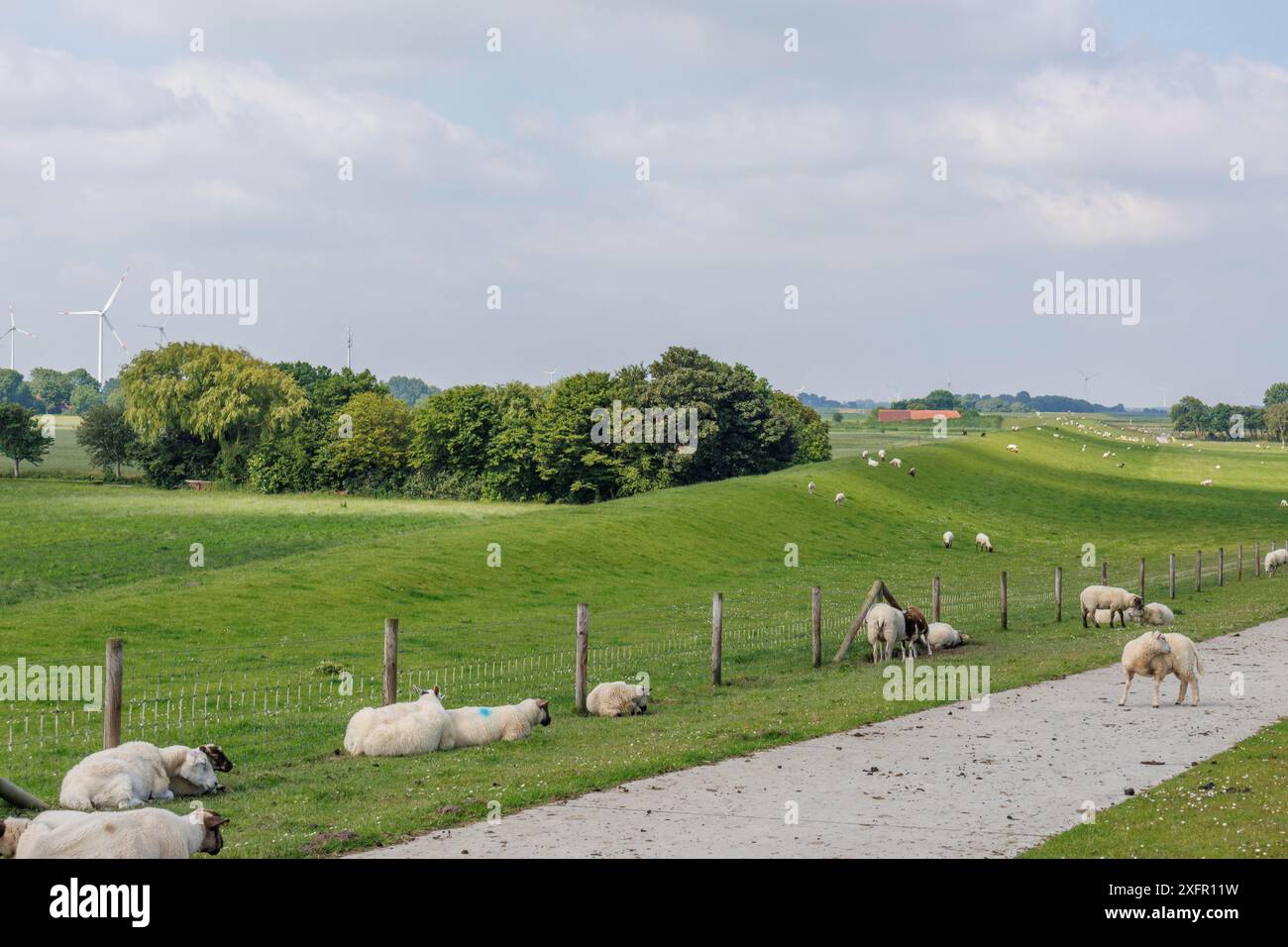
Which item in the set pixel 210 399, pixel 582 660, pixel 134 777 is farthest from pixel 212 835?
pixel 210 399

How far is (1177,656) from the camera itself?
23969mm

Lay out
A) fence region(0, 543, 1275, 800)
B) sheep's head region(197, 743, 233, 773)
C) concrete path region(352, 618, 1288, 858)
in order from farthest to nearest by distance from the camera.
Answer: fence region(0, 543, 1275, 800) < sheep's head region(197, 743, 233, 773) < concrete path region(352, 618, 1288, 858)

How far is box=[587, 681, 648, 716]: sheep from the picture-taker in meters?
24.4

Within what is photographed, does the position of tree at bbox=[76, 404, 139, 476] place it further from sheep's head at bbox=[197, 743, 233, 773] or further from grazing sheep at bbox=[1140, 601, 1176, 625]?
sheep's head at bbox=[197, 743, 233, 773]

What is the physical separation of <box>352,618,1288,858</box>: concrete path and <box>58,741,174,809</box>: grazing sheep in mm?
4225

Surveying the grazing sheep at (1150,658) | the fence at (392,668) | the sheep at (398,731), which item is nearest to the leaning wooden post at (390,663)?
the fence at (392,668)

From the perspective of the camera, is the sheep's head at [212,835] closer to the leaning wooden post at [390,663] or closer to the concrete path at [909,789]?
the concrete path at [909,789]

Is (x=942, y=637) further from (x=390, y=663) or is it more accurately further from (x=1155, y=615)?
(x=390, y=663)

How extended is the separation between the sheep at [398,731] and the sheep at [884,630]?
15.8 m

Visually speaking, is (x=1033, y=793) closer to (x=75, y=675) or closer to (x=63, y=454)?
(x=75, y=675)

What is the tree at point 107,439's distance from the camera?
5305 inches

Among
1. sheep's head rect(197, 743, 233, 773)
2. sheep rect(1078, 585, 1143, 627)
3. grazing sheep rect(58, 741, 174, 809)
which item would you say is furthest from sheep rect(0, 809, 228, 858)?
sheep rect(1078, 585, 1143, 627)
